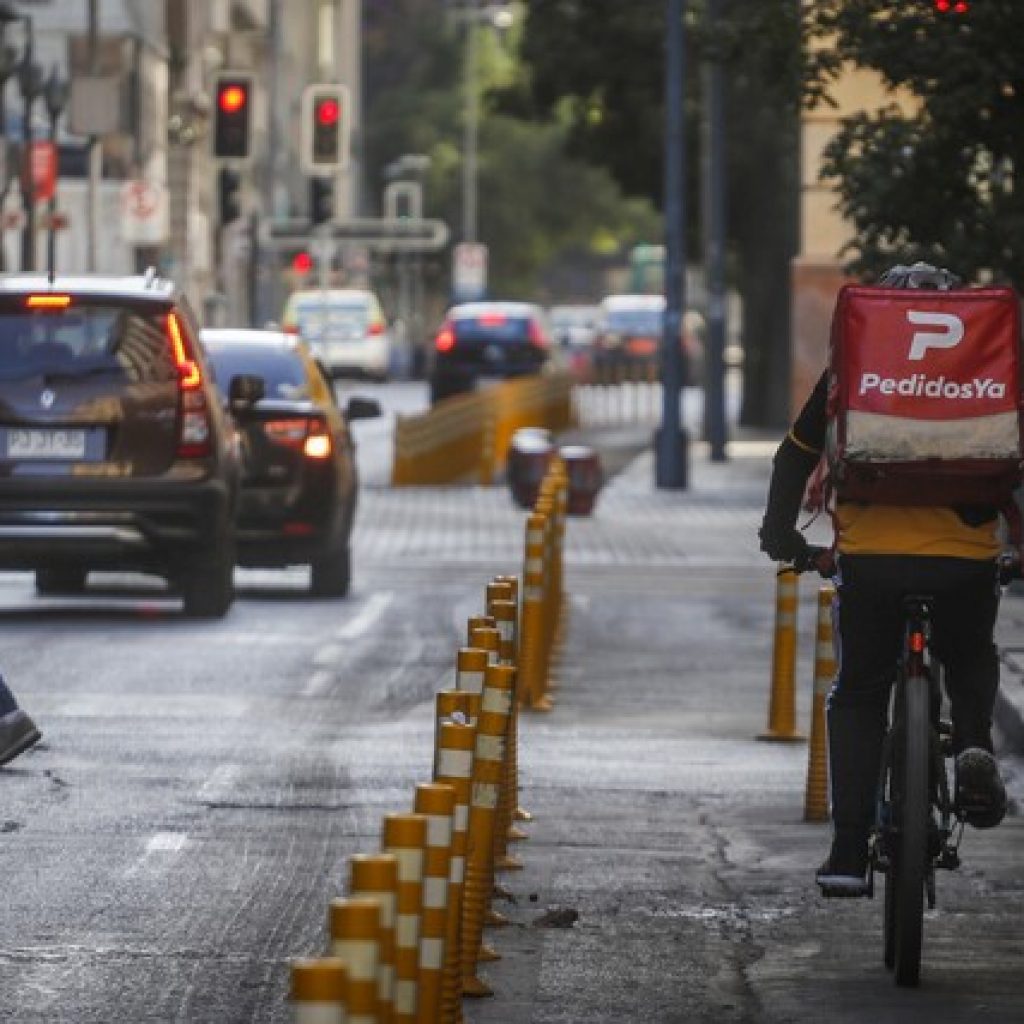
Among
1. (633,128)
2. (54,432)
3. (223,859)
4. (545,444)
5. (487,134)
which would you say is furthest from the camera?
(487,134)

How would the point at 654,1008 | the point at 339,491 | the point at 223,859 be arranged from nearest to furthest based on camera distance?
the point at 654,1008, the point at 223,859, the point at 339,491

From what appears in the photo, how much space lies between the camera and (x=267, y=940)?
10.1 metres

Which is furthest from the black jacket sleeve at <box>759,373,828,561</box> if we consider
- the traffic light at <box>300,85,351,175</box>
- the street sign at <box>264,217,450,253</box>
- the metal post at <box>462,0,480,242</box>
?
the metal post at <box>462,0,480,242</box>

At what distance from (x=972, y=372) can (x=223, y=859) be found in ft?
10.7

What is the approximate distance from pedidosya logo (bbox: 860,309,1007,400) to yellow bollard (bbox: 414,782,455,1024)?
7.42 feet

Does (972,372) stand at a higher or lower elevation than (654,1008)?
higher

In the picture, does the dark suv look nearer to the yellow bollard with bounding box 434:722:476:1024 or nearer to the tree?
the tree

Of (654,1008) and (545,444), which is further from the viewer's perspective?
(545,444)

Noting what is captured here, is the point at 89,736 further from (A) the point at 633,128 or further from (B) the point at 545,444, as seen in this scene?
(A) the point at 633,128

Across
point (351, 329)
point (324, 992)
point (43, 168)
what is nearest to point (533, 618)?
point (324, 992)

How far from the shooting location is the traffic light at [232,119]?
4444 cm

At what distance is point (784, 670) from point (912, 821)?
264 inches

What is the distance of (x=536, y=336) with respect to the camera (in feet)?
196

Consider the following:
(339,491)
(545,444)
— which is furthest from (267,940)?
A: (545,444)
